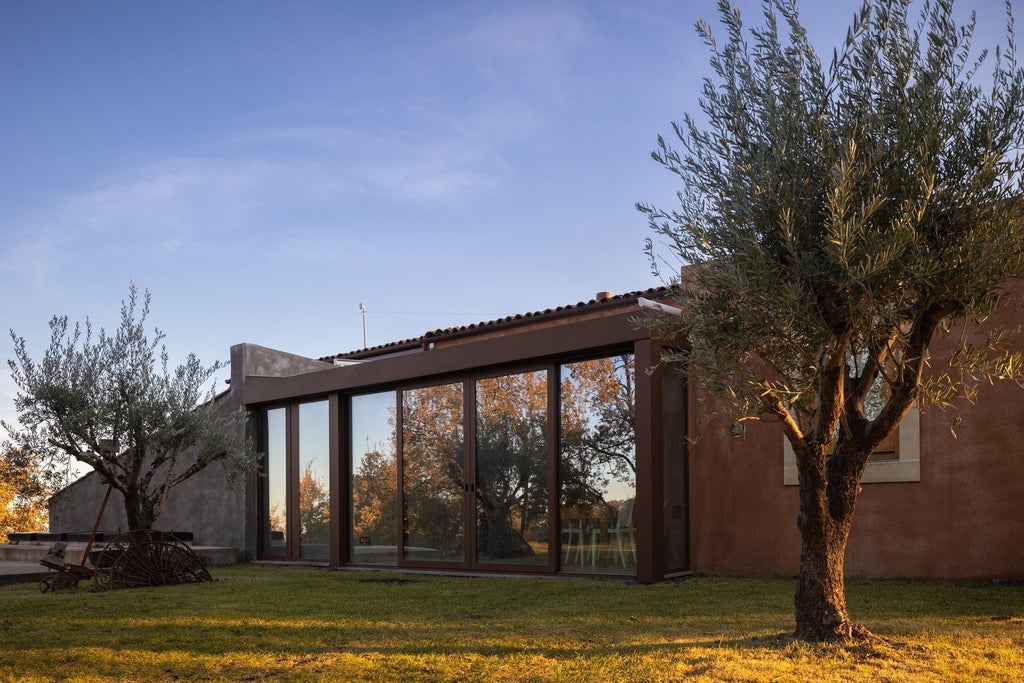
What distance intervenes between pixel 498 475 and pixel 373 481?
2.85 meters

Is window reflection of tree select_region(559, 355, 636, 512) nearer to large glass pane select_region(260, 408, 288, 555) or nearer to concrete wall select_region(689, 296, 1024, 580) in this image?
concrete wall select_region(689, 296, 1024, 580)

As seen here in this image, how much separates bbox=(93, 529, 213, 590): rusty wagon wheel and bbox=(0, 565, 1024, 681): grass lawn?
867 mm

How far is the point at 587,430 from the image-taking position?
11.5 metres

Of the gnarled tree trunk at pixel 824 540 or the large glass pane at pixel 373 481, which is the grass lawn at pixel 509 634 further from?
the large glass pane at pixel 373 481

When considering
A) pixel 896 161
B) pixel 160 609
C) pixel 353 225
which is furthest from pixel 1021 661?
pixel 353 225

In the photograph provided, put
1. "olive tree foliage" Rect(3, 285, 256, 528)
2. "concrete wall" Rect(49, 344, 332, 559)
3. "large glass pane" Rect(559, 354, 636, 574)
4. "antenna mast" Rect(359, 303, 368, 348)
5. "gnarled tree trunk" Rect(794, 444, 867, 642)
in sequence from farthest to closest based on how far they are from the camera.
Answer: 1. "antenna mast" Rect(359, 303, 368, 348)
2. "concrete wall" Rect(49, 344, 332, 559)
3. "olive tree foliage" Rect(3, 285, 256, 528)
4. "large glass pane" Rect(559, 354, 636, 574)
5. "gnarled tree trunk" Rect(794, 444, 867, 642)

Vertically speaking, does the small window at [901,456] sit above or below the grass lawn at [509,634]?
above

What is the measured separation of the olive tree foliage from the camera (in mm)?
12516

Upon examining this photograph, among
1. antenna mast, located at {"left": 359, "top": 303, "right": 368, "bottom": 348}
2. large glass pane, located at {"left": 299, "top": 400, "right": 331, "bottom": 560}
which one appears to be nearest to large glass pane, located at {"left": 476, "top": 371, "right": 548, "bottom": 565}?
large glass pane, located at {"left": 299, "top": 400, "right": 331, "bottom": 560}

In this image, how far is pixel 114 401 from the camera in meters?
12.8

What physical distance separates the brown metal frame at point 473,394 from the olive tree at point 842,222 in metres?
2.93

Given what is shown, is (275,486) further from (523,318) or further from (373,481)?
(523,318)

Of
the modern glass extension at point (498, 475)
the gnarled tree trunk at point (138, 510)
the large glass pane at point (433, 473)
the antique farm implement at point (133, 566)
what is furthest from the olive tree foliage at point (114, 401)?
the large glass pane at point (433, 473)

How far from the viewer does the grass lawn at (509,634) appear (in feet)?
19.4
